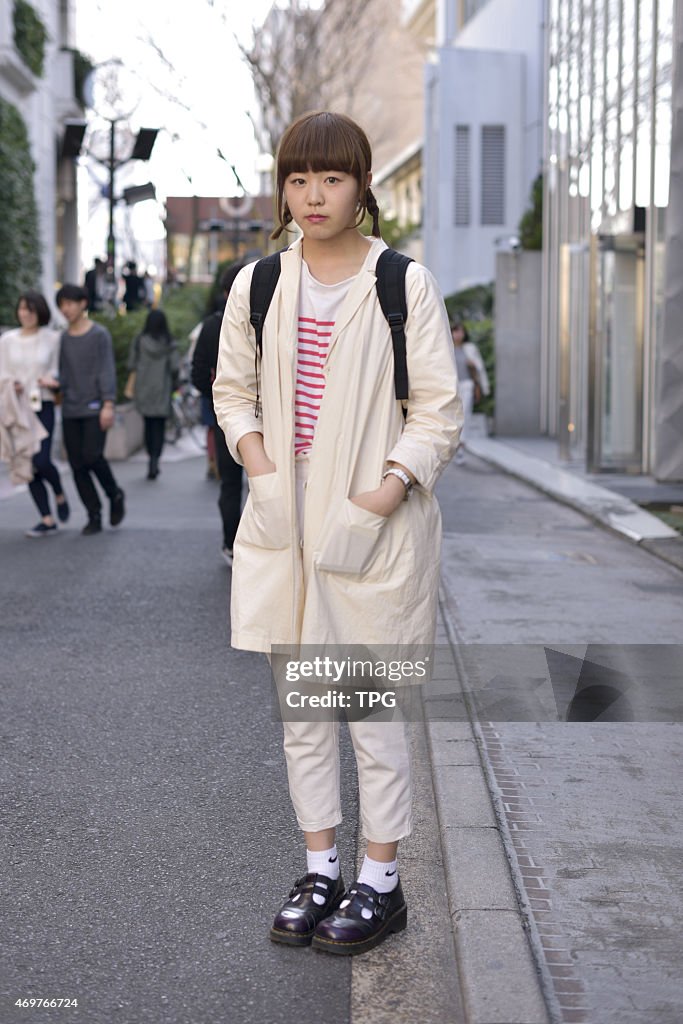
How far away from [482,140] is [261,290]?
1344 inches

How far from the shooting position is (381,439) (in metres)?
3.33

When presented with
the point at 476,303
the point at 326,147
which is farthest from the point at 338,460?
the point at 476,303

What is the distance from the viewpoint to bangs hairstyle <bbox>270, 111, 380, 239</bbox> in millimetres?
3250

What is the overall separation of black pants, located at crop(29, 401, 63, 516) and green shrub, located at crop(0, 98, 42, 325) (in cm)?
1428

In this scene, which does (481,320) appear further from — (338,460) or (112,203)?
(338,460)

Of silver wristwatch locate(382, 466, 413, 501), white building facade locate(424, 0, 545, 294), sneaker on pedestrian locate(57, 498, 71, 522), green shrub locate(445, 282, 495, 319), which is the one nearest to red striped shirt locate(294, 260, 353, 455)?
silver wristwatch locate(382, 466, 413, 501)

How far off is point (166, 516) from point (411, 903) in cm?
907

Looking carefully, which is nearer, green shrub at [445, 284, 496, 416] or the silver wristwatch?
the silver wristwatch

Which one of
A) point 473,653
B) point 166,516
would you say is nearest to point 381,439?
point 473,653

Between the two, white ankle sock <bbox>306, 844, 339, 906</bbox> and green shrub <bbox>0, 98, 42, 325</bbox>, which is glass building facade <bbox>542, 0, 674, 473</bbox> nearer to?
green shrub <bbox>0, 98, 42, 325</bbox>

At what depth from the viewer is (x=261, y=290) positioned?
11.1 feet

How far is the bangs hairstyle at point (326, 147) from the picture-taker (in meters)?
3.25

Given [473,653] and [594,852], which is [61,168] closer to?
[473,653]

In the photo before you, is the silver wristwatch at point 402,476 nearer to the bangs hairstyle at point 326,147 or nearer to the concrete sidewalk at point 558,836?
the bangs hairstyle at point 326,147
